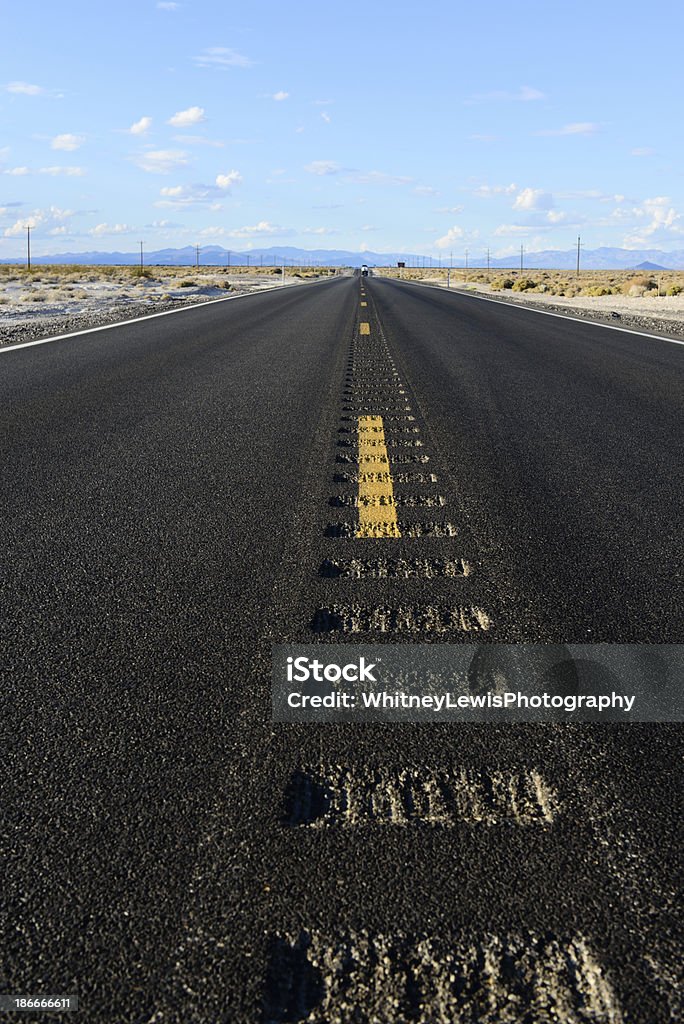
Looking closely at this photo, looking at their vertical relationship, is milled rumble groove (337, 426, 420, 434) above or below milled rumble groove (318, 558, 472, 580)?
above

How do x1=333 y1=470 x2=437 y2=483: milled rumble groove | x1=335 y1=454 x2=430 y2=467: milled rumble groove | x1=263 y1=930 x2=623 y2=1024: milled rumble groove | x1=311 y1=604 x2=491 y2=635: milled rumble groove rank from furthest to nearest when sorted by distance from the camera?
x1=335 y1=454 x2=430 y2=467: milled rumble groove → x1=333 y1=470 x2=437 y2=483: milled rumble groove → x1=311 y1=604 x2=491 y2=635: milled rumble groove → x1=263 y1=930 x2=623 y2=1024: milled rumble groove

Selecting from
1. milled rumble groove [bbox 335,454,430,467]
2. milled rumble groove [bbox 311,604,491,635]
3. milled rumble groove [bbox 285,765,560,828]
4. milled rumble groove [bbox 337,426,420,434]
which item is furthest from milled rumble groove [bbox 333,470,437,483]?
milled rumble groove [bbox 285,765,560,828]

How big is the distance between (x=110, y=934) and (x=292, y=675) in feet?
3.49

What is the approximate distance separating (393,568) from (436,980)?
205 cm

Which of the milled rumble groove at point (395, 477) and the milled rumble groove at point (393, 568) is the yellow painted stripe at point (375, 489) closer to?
the milled rumble groove at point (395, 477)

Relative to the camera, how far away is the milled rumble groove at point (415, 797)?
1898 mm

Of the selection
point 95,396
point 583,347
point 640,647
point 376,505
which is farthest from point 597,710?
point 583,347

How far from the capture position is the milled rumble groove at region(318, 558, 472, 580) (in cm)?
336

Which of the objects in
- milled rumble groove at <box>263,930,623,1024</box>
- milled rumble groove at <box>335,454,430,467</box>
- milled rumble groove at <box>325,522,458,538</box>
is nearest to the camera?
milled rumble groove at <box>263,930,623,1024</box>

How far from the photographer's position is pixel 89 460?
5332 mm

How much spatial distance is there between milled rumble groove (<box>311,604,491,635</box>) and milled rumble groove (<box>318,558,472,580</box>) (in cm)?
30

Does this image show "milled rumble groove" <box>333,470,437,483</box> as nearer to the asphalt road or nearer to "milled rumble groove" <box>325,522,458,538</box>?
the asphalt road

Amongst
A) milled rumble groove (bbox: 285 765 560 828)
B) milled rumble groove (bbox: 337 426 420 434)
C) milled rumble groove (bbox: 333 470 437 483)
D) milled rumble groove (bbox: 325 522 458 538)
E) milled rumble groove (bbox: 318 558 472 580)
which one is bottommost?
milled rumble groove (bbox: 285 765 560 828)

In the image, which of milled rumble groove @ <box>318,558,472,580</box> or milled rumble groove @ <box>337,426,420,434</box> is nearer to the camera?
milled rumble groove @ <box>318,558,472,580</box>
